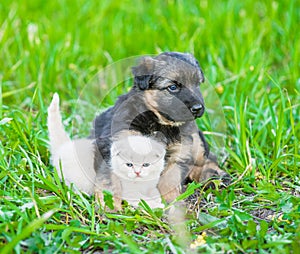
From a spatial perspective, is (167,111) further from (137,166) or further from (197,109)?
(137,166)

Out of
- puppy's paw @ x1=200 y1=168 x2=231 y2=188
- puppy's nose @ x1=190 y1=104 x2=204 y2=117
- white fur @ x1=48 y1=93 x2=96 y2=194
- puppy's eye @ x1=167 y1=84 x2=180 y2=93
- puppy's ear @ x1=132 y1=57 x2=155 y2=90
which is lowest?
puppy's paw @ x1=200 y1=168 x2=231 y2=188

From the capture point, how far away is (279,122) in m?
4.21

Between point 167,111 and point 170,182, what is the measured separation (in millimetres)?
508

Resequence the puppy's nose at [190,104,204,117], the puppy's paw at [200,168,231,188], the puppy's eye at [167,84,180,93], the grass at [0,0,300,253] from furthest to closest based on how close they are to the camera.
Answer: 1. the puppy's paw at [200,168,231,188]
2. the puppy's eye at [167,84,180,93]
3. the puppy's nose at [190,104,204,117]
4. the grass at [0,0,300,253]

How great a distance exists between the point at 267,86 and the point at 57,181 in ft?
9.53

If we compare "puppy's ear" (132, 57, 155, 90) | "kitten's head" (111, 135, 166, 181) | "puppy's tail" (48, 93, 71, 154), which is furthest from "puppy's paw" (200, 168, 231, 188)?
"puppy's tail" (48, 93, 71, 154)

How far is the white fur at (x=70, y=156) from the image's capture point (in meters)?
3.83

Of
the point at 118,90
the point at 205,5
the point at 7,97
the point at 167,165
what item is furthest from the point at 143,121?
the point at 205,5

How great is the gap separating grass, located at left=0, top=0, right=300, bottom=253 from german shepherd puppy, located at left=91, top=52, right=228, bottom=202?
25 cm

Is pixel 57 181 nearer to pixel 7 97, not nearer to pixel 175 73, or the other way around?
pixel 175 73

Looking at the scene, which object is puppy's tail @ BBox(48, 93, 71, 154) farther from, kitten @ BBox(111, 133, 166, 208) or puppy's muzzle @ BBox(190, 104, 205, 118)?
puppy's muzzle @ BBox(190, 104, 205, 118)

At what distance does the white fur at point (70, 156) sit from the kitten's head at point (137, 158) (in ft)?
1.06

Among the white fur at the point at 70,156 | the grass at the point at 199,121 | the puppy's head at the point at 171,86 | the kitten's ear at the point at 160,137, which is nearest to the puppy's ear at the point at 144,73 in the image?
the puppy's head at the point at 171,86

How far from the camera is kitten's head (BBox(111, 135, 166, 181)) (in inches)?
135
